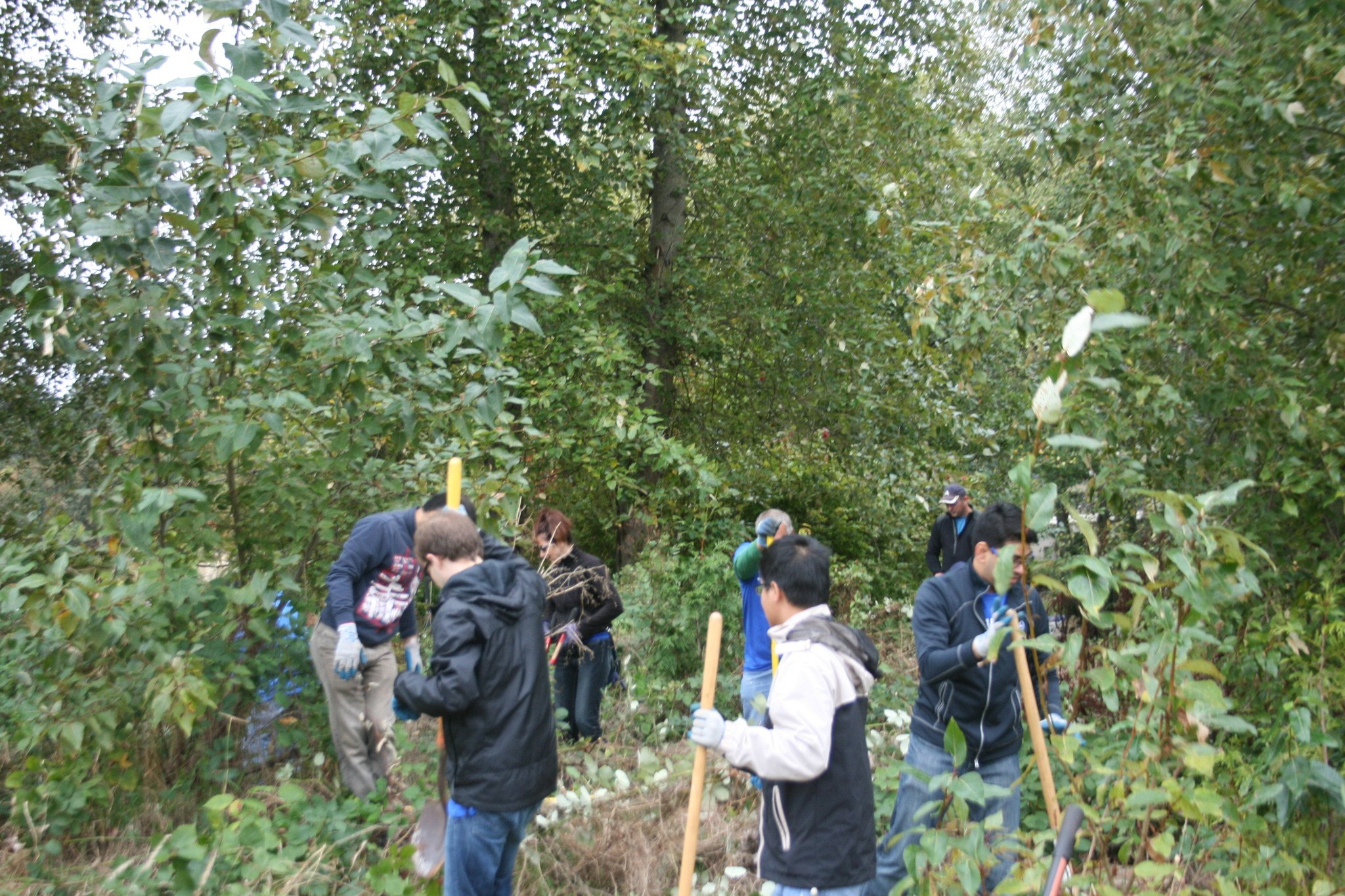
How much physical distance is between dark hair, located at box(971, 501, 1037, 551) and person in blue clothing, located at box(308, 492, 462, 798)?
222 cm

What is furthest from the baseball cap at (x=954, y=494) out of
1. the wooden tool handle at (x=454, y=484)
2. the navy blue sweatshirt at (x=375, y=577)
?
the wooden tool handle at (x=454, y=484)

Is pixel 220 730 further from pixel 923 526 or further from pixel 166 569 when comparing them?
pixel 923 526

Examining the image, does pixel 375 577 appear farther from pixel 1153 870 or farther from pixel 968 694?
pixel 1153 870

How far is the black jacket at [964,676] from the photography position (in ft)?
12.5

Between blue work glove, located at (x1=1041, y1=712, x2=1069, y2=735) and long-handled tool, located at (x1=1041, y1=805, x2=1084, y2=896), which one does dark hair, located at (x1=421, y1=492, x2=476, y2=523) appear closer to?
blue work glove, located at (x1=1041, y1=712, x2=1069, y2=735)

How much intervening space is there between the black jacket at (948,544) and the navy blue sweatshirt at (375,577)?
13.0 ft

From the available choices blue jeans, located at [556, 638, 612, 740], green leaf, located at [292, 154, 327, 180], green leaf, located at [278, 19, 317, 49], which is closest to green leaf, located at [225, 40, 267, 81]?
green leaf, located at [278, 19, 317, 49]

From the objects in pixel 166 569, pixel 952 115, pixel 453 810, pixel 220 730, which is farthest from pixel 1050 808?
pixel 952 115

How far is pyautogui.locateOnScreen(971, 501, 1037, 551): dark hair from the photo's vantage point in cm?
386

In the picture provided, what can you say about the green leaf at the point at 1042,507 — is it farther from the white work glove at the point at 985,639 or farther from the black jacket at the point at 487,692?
the black jacket at the point at 487,692

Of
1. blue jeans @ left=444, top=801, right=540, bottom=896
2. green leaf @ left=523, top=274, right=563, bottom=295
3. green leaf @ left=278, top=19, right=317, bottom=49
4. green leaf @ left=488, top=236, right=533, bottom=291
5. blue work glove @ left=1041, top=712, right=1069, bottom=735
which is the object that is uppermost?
green leaf @ left=278, top=19, right=317, bottom=49

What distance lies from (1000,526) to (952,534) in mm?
3811

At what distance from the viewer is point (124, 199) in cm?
385

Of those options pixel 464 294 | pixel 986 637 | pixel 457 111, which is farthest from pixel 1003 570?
pixel 457 111
